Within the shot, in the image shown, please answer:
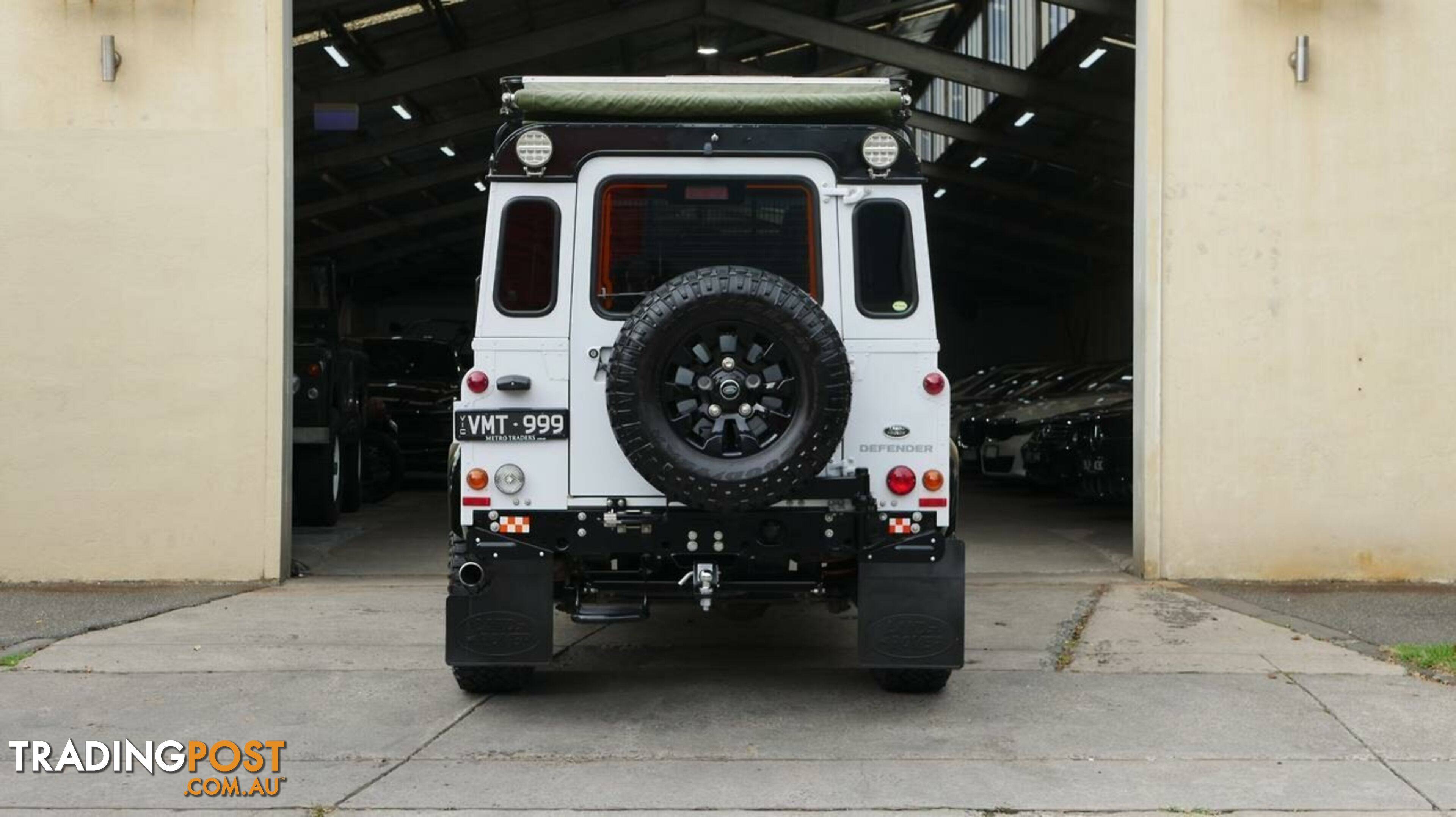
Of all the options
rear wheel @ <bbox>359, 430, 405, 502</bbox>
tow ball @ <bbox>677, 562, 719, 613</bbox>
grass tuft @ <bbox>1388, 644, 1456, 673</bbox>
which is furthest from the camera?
rear wheel @ <bbox>359, 430, 405, 502</bbox>

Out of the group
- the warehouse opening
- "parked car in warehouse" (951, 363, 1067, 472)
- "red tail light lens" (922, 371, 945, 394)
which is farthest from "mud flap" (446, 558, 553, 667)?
"parked car in warehouse" (951, 363, 1067, 472)

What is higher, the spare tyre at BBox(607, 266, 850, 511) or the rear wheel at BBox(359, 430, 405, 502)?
the spare tyre at BBox(607, 266, 850, 511)

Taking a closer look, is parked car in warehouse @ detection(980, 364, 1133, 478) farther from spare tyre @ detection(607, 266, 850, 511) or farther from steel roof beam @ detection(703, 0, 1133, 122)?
spare tyre @ detection(607, 266, 850, 511)

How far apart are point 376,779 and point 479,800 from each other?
19.5 inches

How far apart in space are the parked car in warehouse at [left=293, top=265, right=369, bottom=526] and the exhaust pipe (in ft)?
20.7

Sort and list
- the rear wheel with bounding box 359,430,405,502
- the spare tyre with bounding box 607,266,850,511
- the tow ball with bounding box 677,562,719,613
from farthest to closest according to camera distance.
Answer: the rear wheel with bounding box 359,430,405,502, the tow ball with bounding box 677,562,719,613, the spare tyre with bounding box 607,266,850,511

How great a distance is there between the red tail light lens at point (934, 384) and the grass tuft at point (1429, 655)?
2989 millimetres

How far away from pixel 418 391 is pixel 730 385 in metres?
11.9

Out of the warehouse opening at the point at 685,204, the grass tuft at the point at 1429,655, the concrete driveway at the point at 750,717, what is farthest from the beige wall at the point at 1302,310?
the grass tuft at the point at 1429,655

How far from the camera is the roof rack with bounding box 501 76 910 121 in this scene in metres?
6.30

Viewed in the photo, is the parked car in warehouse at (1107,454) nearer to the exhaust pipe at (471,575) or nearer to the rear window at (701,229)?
the rear window at (701,229)

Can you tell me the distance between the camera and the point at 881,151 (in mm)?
6320

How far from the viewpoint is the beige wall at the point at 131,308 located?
989 cm

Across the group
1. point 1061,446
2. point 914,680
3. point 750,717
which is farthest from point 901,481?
point 1061,446
